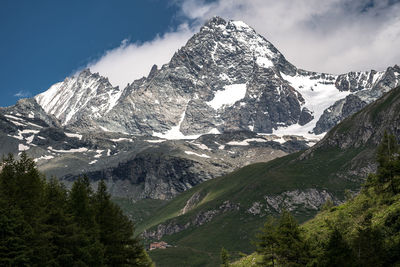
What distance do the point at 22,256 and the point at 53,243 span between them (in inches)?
368

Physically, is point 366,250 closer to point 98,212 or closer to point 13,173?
point 98,212

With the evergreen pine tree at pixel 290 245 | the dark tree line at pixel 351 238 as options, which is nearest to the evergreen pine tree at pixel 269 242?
the dark tree line at pixel 351 238

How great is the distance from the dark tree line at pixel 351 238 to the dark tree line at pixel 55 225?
1966cm

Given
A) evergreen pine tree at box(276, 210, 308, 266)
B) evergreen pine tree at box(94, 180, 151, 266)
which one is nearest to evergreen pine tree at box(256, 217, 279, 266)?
evergreen pine tree at box(276, 210, 308, 266)

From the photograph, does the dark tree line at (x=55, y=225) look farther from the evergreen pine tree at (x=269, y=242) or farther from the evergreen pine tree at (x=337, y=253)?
the evergreen pine tree at (x=337, y=253)

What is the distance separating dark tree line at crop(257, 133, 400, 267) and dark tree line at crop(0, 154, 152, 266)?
19657 mm

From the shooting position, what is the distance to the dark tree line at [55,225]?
54531mm

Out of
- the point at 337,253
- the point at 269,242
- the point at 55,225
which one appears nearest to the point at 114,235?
the point at 55,225

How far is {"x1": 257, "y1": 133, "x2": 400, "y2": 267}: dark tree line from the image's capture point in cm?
6009

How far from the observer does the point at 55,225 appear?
63312mm

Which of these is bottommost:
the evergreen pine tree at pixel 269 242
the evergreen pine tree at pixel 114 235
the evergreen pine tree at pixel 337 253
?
the evergreen pine tree at pixel 337 253

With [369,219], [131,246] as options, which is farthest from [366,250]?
[131,246]

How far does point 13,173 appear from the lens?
69.7 meters

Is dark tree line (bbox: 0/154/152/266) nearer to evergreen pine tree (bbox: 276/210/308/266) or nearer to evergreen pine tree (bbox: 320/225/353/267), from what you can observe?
evergreen pine tree (bbox: 276/210/308/266)
